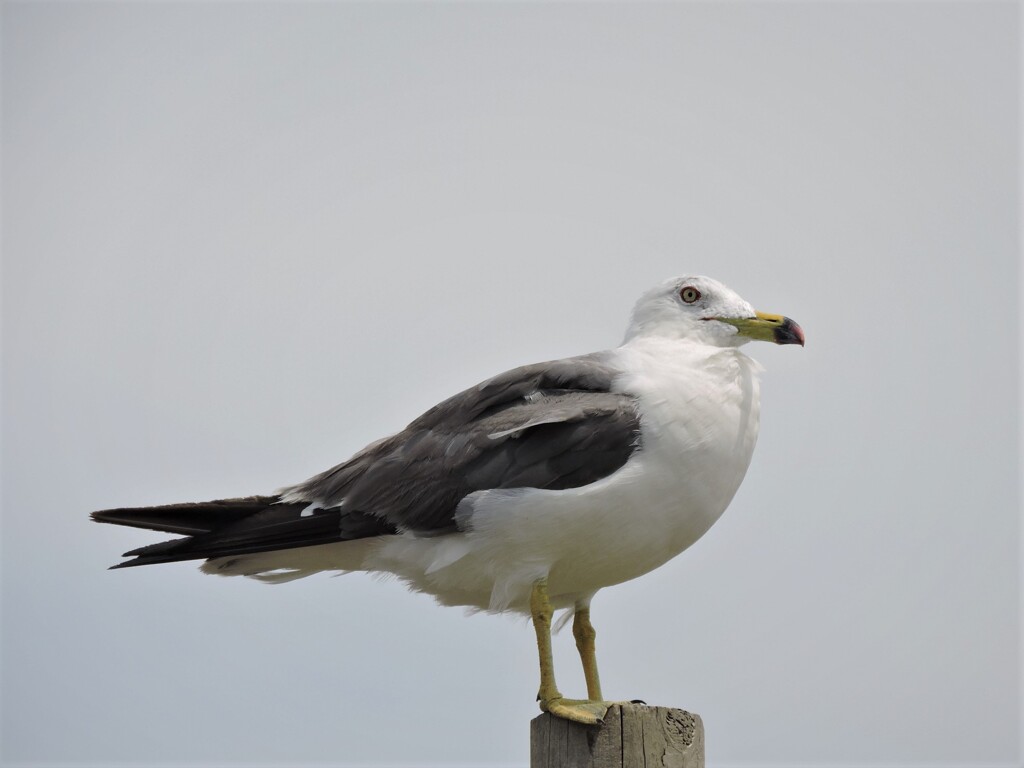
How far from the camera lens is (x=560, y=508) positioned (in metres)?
6.88

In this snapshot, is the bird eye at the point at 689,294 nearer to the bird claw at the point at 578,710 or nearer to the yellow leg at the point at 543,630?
the yellow leg at the point at 543,630

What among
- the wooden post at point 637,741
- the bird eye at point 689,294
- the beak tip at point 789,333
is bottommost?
the wooden post at point 637,741

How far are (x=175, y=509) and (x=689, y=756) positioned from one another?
3.41m

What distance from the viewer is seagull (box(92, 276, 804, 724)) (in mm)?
6945

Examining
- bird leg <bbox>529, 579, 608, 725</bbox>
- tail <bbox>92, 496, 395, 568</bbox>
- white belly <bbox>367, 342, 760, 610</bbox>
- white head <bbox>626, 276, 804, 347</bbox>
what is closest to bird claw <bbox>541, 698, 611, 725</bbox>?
bird leg <bbox>529, 579, 608, 725</bbox>

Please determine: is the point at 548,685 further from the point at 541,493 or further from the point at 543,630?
the point at 541,493

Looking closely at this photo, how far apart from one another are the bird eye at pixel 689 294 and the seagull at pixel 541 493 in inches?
5.2

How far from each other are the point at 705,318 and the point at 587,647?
2.21 m

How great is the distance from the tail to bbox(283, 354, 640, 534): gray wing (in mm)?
122

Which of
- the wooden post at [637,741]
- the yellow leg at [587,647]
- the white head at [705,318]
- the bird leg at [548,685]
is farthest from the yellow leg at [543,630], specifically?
the white head at [705,318]

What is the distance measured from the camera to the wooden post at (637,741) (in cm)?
623

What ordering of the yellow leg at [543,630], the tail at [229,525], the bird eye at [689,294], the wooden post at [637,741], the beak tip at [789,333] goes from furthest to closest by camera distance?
the bird eye at [689,294] < the beak tip at [789,333] < the tail at [229,525] < the yellow leg at [543,630] < the wooden post at [637,741]

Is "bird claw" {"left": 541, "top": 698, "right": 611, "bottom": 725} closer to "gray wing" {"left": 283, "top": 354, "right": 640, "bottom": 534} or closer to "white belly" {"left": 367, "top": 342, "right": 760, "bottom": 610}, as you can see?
"white belly" {"left": 367, "top": 342, "right": 760, "bottom": 610}

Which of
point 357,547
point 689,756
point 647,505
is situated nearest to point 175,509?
point 357,547
